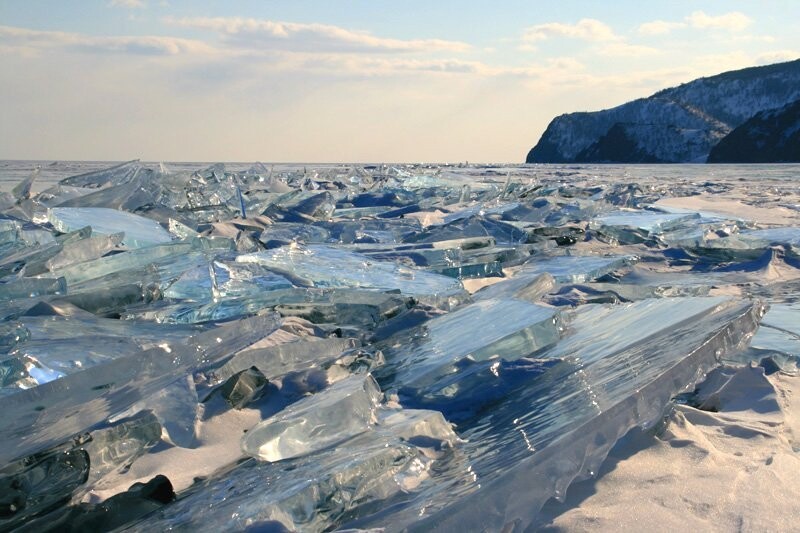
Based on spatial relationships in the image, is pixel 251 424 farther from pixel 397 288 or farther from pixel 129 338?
pixel 397 288

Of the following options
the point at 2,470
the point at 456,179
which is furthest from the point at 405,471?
the point at 456,179

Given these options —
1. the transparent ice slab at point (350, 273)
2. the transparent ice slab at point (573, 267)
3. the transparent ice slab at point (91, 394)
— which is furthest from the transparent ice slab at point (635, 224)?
the transparent ice slab at point (91, 394)

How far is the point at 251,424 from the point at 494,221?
3108 mm

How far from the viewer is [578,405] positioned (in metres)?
1.21

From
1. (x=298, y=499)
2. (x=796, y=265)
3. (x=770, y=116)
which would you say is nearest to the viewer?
(x=298, y=499)

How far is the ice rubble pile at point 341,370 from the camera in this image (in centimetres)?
104

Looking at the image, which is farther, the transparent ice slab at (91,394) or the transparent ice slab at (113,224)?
the transparent ice slab at (113,224)

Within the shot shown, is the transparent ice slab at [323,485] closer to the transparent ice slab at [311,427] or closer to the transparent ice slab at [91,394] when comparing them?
the transparent ice slab at [311,427]

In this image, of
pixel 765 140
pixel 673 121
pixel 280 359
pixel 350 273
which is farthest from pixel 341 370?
pixel 673 121

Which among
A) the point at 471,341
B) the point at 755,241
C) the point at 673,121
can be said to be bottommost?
the point at 755,241

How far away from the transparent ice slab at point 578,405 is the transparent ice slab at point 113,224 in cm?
234

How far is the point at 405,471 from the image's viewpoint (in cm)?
113

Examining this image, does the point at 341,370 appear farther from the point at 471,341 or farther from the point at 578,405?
the point at 578,405

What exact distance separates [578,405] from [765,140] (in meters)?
45.8
